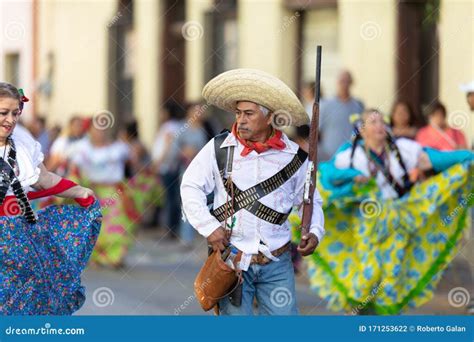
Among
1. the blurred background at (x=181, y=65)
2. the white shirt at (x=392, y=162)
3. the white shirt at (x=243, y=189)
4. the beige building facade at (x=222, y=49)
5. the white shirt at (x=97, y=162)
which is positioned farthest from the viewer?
the beige building facade at (x=222, y=49)

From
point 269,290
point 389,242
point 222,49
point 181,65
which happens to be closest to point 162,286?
point 389,242

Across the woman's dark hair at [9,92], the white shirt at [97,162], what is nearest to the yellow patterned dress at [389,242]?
the woman's dark hair at [9,92]

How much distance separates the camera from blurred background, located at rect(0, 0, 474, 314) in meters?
13.4

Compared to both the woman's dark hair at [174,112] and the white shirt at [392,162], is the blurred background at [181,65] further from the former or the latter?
the white shirt at [392,162]

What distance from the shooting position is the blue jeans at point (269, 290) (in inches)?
251

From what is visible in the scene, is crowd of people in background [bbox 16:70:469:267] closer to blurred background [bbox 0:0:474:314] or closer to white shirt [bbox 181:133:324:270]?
blurred background [bbox 0:0:474:314]

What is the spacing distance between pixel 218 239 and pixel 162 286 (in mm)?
5813

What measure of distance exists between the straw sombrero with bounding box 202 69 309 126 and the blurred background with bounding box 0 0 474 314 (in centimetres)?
322

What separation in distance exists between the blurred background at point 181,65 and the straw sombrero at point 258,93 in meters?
3.22

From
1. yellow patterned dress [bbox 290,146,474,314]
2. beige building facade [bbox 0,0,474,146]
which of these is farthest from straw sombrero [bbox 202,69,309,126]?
beige building facade [bbox 0,0,474,146]

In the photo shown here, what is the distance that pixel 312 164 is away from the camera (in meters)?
6.32

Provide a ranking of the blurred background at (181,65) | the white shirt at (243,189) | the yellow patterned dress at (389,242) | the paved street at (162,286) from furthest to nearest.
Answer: the blurred background at (181,65) → the paved street at (162,286) → the yellow patterned dress at (389,242) → the white shirt at (243,189)

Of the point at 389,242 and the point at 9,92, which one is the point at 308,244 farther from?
the point at 389,242

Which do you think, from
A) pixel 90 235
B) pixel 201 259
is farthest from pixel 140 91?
pixel 90 235
